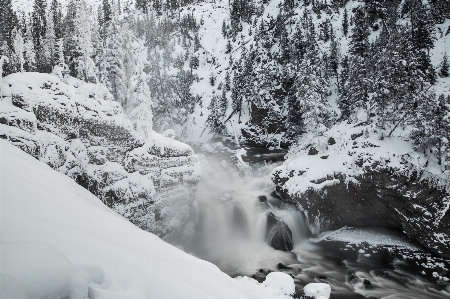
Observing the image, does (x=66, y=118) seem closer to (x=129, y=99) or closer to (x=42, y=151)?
(x=42, y=151)

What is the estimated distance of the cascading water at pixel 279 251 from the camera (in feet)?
49.3

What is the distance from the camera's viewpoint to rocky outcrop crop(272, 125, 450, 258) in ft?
54.0

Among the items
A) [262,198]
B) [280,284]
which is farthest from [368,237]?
[280,284]

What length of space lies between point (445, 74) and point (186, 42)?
7243cm

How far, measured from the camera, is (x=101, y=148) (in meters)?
15.9

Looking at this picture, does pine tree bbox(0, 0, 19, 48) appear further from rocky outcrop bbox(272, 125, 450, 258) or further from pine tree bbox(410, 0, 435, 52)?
pine tree bbox(410, 0, 435, 52)

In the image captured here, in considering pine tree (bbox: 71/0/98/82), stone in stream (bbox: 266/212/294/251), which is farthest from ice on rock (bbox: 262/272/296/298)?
pine tree (bbox: 71/0/98/82)

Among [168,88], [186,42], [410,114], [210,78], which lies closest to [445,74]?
[410,114]

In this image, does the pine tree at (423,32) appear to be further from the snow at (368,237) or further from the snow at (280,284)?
the snow at (280,284)

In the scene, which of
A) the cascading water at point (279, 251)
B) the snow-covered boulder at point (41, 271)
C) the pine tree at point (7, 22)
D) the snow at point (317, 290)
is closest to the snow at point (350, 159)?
the cascading water at point (279, 251)

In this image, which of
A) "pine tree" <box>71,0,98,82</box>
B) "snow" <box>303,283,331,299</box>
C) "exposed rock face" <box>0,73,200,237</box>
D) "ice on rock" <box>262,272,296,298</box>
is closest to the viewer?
"ice on rock" <box>262,272,296,298</box>

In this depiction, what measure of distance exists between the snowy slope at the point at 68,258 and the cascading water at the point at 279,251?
1450 cm

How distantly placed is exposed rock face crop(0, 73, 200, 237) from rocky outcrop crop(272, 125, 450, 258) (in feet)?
34.0

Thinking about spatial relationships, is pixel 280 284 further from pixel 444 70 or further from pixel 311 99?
pixel 444 70
